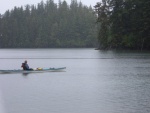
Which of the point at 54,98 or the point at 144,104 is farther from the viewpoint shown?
the point at 54,98

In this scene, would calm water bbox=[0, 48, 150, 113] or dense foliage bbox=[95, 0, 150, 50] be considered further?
dense foliage bbox=[95, 0, 150, 50]

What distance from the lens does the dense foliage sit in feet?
353

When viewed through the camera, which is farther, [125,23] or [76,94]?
[125,23]

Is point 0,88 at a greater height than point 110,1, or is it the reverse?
point 110,1

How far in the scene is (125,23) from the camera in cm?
11475

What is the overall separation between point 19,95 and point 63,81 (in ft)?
34.6

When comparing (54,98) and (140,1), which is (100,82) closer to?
(54,98)

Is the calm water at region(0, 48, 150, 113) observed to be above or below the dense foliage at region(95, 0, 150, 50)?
below

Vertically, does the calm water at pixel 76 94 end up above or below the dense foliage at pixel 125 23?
below

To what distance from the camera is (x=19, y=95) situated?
32812mm

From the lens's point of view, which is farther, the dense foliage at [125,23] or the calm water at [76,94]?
the dense foliage at [125,23]

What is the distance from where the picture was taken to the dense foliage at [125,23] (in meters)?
108

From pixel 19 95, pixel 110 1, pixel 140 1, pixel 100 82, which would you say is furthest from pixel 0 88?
pixel 110 1

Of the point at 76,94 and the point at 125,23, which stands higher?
the point at 125,23
